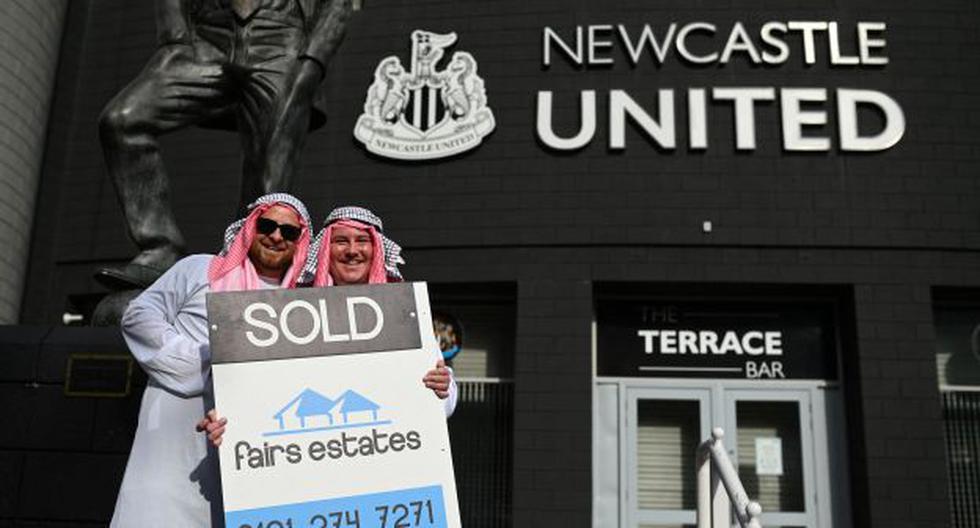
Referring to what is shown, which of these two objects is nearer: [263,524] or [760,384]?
Answer: [263,524]

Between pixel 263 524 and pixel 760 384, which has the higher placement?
pixel 760 384

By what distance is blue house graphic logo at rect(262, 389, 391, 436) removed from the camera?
2.25 m

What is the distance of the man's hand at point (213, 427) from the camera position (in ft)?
7.04

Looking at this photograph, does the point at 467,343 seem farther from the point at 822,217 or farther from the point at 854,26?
the point at 854,26

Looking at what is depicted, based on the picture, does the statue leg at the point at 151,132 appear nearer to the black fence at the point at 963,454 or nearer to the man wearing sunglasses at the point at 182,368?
the man wearing sunglasses at the point at 182,368

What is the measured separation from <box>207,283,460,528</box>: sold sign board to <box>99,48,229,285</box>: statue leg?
179cm

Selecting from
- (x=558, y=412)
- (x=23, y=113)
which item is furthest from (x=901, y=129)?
(x=23, y=113)

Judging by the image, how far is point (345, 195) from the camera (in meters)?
8.73

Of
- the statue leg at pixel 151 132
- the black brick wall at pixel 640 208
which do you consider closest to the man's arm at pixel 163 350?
the statue leg at pixel 151 132

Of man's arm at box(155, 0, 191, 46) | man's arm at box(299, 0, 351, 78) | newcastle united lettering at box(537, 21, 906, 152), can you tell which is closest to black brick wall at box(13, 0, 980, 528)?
newcastle united lettering at box(537, 21, 906, 152)

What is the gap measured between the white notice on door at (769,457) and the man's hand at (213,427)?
7.11 metres

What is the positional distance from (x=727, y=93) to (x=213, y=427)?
7308 mm

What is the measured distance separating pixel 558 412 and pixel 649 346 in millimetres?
1247

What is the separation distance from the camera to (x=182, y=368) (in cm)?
223
